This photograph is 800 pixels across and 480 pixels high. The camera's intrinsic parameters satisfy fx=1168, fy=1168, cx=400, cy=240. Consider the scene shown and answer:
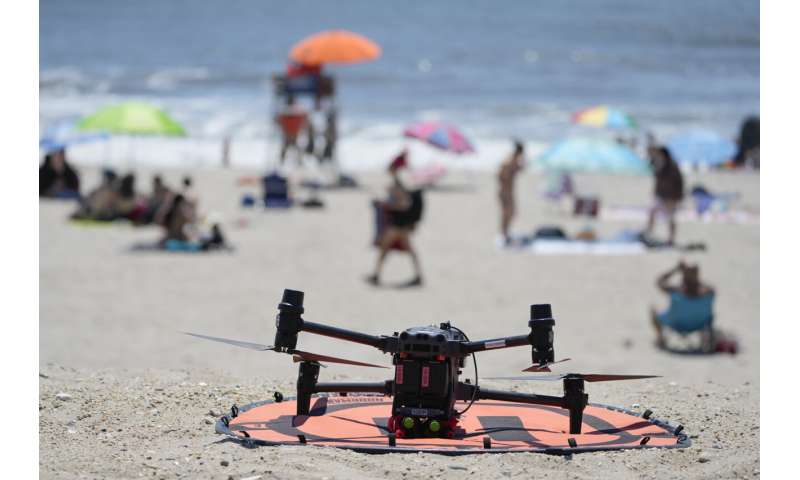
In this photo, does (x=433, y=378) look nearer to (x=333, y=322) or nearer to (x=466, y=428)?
(x=466, y=428)

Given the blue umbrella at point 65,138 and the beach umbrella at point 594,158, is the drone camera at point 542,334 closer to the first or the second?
the beach umbrella at point 594,158

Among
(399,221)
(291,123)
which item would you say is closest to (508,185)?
(399,221)

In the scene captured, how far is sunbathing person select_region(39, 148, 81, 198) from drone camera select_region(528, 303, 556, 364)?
13.4 metres

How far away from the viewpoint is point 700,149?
16.7 metres

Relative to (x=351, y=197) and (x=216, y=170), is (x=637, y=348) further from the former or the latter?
(x=216, y=170)

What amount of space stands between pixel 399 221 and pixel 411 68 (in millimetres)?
37252

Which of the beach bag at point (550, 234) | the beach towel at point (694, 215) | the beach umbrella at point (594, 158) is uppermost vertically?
the beach umbrella at point (594, 158)

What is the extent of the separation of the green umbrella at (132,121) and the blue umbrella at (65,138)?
154 centimetres

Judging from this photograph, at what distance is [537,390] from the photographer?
652 cm

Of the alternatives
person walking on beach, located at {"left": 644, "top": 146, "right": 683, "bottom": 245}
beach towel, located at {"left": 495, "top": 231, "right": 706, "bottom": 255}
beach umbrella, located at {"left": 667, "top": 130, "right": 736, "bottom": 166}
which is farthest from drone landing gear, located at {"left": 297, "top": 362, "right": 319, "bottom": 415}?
beach umbrella, located at {"left": 667, "top": 130, "right": 736, "bottom": 166}

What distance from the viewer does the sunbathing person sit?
55.8 feet

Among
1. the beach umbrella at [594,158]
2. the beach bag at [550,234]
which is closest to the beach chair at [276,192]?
the beach umbrella at [594,158]

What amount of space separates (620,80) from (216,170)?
2630 cm

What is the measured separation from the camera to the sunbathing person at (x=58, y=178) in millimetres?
17000
